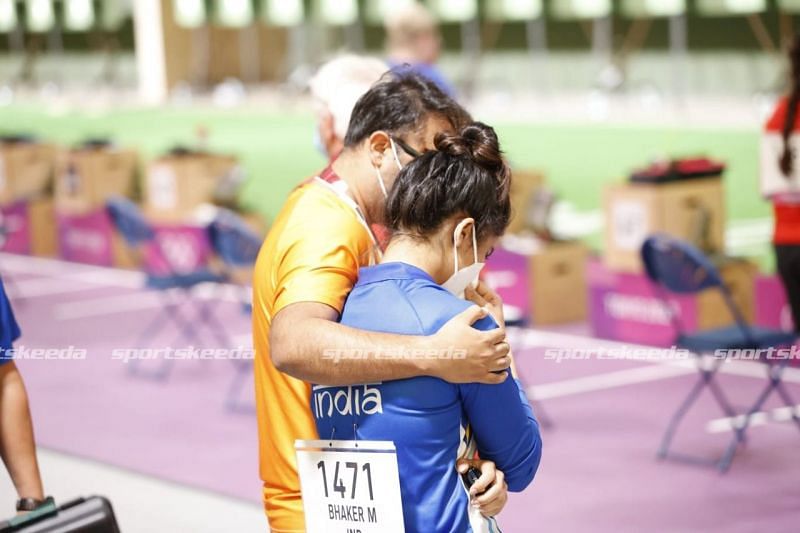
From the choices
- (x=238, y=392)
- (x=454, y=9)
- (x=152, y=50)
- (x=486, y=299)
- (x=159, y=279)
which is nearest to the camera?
(x=486, y=299)

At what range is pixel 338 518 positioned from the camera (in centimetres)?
219

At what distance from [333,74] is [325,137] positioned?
0.53 feet

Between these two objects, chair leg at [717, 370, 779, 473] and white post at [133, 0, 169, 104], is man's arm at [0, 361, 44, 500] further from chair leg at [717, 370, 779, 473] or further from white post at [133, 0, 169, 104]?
white post at [133, 0, 169, 104]

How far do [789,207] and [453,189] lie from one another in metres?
3.52

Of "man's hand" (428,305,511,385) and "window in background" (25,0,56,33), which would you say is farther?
"window in background" (25,0,56,33)

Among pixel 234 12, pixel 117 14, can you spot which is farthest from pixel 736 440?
pixel 117 14

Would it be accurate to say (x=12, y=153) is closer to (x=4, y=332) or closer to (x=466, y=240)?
(x=4, y=332)

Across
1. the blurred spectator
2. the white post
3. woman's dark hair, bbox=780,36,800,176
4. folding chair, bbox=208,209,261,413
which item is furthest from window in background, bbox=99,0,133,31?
the blurred spectator

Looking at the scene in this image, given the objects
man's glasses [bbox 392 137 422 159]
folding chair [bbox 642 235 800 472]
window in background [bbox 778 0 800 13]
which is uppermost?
man's glasses [bbox 392 137 422 159]

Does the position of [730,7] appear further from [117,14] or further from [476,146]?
[476,146]

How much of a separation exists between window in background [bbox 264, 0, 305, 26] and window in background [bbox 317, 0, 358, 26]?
420 mm

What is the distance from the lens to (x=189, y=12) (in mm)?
23219

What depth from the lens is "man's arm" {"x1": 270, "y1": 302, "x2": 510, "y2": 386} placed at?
1.97 m

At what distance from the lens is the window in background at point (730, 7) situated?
15.8 m
